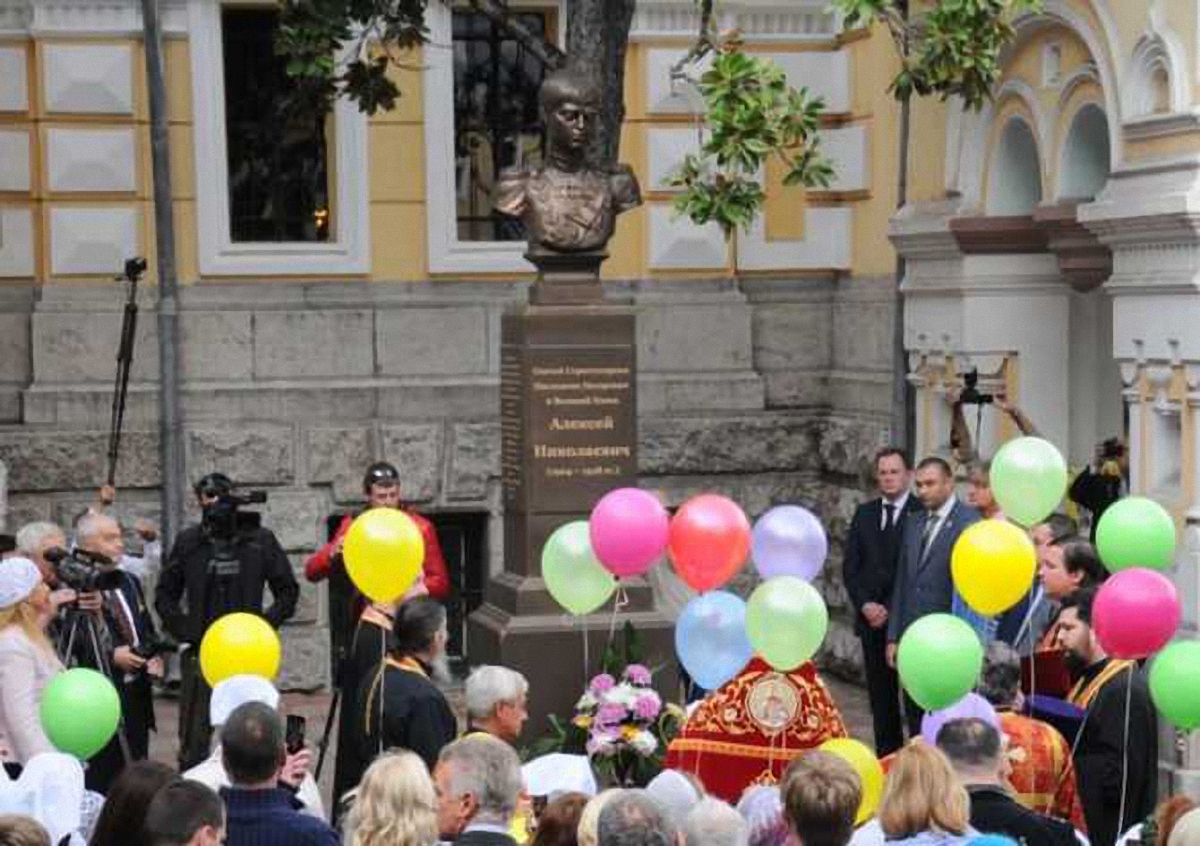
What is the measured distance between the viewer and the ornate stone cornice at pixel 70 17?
674 inches

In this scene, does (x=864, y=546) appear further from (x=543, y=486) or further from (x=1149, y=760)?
(x=1149, y=760)

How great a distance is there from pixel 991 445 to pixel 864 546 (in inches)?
79.5

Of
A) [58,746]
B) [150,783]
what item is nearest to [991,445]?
[58,746]

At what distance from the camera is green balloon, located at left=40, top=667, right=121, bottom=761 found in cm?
910

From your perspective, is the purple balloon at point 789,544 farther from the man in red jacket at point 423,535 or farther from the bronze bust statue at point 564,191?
the man in red jacket at point 423,535

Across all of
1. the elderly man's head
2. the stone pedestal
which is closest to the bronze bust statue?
the stone pedestal

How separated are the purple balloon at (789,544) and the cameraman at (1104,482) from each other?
3646 mm

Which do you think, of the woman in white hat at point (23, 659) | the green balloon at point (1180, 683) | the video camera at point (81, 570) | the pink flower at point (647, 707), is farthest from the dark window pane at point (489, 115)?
the green balloon at point (1180, 683)

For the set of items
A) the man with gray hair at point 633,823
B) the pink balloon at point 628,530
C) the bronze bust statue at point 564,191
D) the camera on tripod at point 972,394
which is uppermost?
the bronze bust statue at point 564,191

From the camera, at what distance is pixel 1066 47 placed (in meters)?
14.9

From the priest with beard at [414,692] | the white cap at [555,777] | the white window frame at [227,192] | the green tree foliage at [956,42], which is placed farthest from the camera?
the white window frame at [227,192]

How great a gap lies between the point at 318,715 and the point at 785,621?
282 inches

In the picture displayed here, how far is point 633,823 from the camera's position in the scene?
6734 mm

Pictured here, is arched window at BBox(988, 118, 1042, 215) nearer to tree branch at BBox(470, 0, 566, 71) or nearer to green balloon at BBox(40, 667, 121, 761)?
tree branch at BBox(470, 0, 566, 71)
